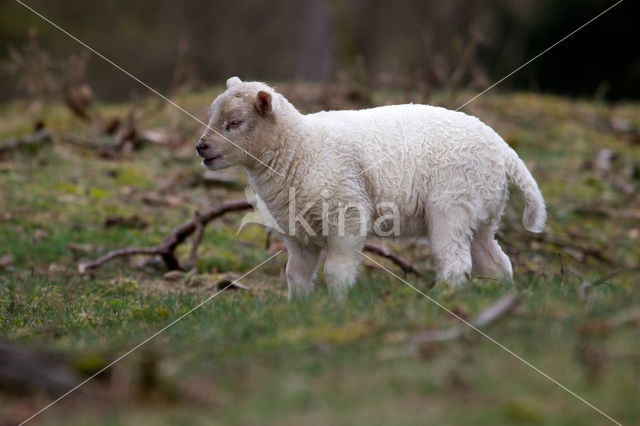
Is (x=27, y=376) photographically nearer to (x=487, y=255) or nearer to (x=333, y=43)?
(x=487, y=255)

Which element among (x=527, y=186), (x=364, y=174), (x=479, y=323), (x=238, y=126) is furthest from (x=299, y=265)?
(x=479, y=323)

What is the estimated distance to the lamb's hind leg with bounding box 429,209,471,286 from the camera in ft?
22.6

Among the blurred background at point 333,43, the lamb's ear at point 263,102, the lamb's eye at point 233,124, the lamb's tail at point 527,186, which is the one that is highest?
the blurred background at point 333,43

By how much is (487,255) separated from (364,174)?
136 cm

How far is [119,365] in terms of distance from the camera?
4.45 meters

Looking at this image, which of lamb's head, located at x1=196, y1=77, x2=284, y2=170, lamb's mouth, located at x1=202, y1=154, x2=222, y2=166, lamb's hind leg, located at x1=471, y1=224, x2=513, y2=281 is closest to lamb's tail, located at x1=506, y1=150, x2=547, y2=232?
lamb's hind leg, located at x1=471, y1=224, x2=513, y2=281

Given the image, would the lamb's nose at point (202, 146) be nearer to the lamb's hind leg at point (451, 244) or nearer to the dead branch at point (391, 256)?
the lamb's hind leg at point (451, 244)

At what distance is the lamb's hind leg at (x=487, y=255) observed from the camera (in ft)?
24.7

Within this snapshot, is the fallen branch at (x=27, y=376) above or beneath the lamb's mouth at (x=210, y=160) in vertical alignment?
beneath

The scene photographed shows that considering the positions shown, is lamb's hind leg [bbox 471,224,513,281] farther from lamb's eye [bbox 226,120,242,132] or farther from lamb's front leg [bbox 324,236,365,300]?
lamb's eye [bbox 226,120,242,132]

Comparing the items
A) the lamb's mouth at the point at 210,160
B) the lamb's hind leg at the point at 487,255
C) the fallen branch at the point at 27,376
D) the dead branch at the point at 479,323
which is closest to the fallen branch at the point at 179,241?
the lamb's hind leg at the point at 487,255

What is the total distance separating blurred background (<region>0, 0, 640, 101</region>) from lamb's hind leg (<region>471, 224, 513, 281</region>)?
19.3 ft

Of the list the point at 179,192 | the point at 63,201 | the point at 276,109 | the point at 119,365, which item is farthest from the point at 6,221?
the point at 119,365

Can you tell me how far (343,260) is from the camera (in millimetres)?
6930
